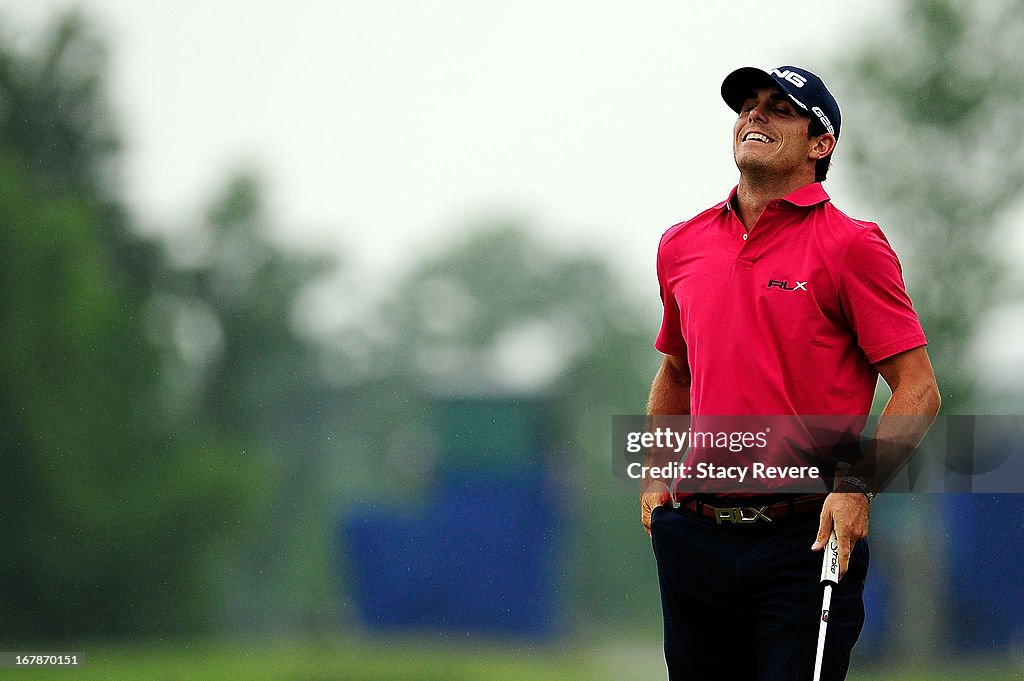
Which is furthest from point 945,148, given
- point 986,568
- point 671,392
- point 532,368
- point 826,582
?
point 826,582

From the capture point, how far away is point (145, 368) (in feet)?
18.5

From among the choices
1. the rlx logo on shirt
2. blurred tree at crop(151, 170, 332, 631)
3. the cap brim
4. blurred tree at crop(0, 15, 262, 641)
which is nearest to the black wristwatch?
the rlx logo on shirt

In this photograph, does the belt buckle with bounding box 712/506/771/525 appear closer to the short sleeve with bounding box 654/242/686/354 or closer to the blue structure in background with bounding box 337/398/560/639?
the short sleeve with bounding box 654/242/686/354

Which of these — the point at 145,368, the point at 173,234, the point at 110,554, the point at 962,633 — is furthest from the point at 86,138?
the point at 962,633

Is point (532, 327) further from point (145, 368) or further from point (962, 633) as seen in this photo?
point (962, 633)

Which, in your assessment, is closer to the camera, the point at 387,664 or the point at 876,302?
the point at 876,302

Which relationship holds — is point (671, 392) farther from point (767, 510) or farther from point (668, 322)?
point (767, 510)

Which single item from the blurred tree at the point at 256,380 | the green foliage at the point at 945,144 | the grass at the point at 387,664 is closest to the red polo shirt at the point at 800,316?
the grass at the point at 387,664

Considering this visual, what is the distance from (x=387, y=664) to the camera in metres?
4.91

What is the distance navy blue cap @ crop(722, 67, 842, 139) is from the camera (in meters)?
1.96

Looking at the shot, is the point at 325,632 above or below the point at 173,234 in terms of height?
below

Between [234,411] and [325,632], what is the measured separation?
114 cm

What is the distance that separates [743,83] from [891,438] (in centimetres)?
67

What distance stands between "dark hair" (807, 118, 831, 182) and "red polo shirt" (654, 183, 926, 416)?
3.9 inches
